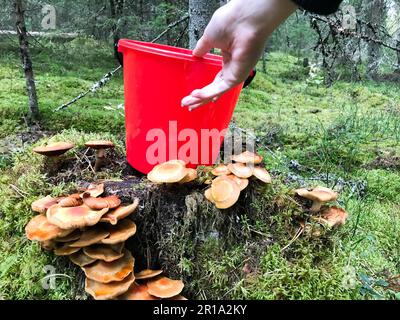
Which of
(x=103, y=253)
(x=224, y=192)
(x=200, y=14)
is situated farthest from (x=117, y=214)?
(x=200, y=14)

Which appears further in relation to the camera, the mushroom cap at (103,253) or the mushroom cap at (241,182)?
the mushroom cap at (241,182)

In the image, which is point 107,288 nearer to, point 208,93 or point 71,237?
point 71,237

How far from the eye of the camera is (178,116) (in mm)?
2266

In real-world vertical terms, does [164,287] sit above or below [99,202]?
below

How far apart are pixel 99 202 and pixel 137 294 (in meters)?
0.54

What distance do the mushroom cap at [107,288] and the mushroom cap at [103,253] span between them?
0.13 meters

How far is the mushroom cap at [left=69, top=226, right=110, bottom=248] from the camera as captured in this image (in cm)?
191

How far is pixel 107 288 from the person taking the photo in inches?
73.2

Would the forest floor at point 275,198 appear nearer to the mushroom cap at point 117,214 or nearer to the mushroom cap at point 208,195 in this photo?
the mushroom cap at point 208,195

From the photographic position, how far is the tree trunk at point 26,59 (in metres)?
4.00

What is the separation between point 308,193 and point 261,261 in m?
0.50

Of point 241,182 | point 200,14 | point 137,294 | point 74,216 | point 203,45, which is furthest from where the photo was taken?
point 200,14

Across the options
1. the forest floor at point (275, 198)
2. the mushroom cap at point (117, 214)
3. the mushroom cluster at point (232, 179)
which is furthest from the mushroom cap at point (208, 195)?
the mushroom cap at point (117, 214)
